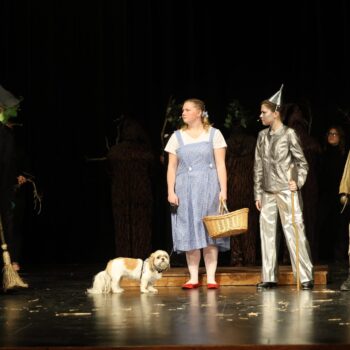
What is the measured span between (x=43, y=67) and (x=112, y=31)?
2.71ft

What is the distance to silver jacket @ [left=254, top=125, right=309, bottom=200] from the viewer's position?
707 cm

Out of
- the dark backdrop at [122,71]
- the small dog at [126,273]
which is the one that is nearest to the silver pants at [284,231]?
the small dog at [126,273]

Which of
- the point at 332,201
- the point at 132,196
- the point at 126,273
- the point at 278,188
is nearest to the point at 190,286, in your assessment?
the point at 126,273

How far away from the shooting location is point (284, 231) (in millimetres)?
7090

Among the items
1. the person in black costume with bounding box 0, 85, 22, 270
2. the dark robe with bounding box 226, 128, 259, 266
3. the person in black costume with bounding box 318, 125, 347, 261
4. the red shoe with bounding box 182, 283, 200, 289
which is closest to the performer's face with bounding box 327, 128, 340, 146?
the person in black costume with bounding box 318, 125, 347, 261

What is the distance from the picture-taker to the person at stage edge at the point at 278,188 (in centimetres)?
706

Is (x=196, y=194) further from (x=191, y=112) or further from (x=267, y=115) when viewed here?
(x=267, y=115)

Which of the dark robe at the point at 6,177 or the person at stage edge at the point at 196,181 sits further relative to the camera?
the person at stage edge at the point at 196,181

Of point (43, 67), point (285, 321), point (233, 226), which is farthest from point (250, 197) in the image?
point (285, 321)

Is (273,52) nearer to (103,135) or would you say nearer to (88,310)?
(103,135)

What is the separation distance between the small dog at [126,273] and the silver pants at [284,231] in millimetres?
763

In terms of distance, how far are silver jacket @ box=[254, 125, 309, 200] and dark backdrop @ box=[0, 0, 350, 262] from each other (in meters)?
2.64

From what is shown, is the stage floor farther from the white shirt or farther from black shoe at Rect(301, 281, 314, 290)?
the white shirt

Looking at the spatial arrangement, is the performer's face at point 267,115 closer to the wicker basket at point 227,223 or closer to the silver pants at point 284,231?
the silver pants at point 284,231
